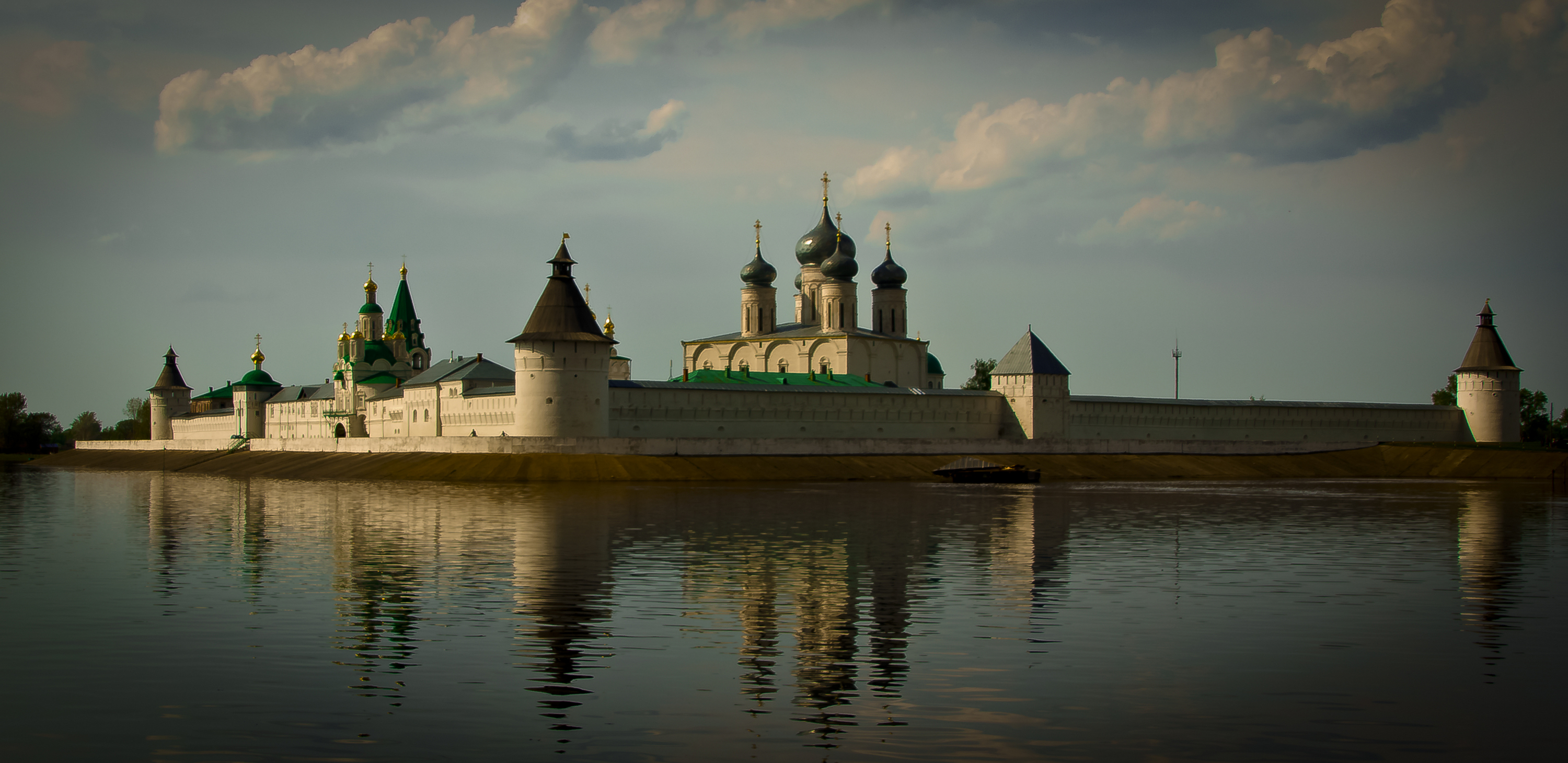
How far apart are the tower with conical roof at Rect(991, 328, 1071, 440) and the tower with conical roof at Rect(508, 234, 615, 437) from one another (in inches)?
703

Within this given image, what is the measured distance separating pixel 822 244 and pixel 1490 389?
3086cm

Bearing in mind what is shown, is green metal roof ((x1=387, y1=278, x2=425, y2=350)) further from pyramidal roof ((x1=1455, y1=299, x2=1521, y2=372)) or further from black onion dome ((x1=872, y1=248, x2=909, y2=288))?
pyramidal roof ((x1=1455, y1=299, x2=1521, y2=372))

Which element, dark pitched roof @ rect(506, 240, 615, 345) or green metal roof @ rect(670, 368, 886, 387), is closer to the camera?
dark pitched roof @ rect(506, 240, 615, 345)

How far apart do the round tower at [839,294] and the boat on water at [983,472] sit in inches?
787

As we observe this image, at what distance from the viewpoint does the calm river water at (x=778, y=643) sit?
7.71 m

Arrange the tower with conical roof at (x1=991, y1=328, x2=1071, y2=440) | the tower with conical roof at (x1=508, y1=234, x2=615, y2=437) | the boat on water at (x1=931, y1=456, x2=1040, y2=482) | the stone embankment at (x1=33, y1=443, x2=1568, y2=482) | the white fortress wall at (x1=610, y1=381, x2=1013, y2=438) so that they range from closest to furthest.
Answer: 1. the stone embankment at (x1=33, y1=443, x2=1568, y2=482)
2. the boat on water at (x1=931, y1=456, x2=1040, y2=482)
3. the tower with conical roof at (x1=508, y1=234, x2=615, y2=437)
4. the white fortress wall at (x1=610, y1=381, x2=1013, y2=438)
5. the tower with conical roof at (x1=991, y1=328, x2=1071, y2=440)

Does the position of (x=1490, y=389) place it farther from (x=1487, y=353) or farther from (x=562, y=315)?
(x=562, y=315)

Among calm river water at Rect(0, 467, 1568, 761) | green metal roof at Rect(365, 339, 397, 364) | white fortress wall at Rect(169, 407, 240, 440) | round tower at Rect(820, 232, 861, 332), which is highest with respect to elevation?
round tower at Rect(820, 232, 861, 332)

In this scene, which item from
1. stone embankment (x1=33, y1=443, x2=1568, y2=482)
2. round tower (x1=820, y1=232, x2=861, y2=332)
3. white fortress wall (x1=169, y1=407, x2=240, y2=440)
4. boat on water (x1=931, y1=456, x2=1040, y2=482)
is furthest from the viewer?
white fortress wall (x1=169, y1=407, x2=240, y2=440)

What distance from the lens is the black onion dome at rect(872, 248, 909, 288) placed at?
214 feet

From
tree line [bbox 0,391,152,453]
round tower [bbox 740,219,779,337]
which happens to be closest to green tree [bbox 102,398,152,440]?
tree line [bbox 0,391,152,453]

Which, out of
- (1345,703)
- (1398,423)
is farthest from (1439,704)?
(1398,423)

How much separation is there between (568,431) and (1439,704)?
38052 millimetres

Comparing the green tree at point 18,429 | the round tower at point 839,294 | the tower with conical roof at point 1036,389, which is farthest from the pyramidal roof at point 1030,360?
the green tree at point 18,429
